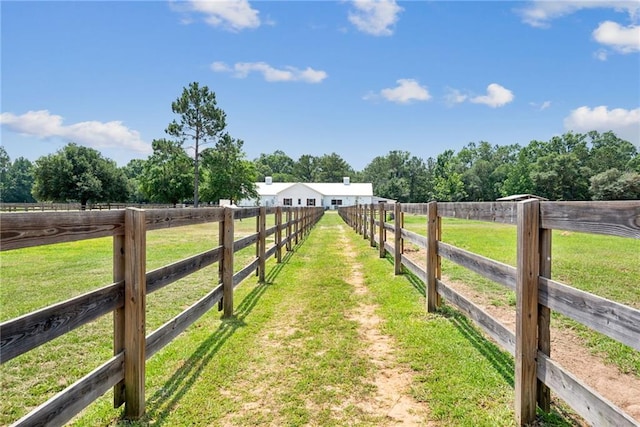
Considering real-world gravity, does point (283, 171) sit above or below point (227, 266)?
above

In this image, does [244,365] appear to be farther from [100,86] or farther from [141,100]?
[141,100]

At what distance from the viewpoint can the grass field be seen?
277 centimetres

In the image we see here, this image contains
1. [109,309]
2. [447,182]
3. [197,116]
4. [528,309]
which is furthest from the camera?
[447,182]

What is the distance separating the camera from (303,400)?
116 inches

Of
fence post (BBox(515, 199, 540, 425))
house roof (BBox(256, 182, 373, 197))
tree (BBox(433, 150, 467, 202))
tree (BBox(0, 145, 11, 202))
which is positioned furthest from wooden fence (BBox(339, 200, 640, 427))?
tree (BBox(0, 145, 11, 202))

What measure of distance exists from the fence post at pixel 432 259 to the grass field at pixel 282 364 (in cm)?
20

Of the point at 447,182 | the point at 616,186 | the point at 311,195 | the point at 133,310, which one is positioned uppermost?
the point at 447,182

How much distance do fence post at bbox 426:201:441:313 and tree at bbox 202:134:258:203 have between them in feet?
A: 129

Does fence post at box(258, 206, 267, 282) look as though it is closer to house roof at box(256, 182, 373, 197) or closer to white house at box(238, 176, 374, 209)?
white house at box(238, 176, 374, 209)

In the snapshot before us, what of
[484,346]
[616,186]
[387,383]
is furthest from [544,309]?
[616,186]

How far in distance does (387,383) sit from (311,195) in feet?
216

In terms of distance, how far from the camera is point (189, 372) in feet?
11.3

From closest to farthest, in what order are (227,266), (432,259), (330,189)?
(227,266) < (432,259) < (330,189)

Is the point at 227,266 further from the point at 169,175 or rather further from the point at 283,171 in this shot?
the point at 283,171
